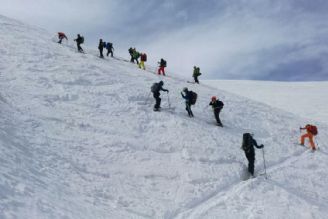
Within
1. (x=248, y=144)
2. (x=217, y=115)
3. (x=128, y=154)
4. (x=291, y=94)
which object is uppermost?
(x=291, y=94)

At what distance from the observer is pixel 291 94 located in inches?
1806

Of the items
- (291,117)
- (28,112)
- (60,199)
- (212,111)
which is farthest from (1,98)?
(291,117)

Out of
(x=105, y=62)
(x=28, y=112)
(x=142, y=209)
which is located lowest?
(x=142, y=209)

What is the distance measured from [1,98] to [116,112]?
5155 millimetres

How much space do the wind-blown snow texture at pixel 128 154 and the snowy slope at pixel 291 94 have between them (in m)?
10.5

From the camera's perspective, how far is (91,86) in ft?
81.1

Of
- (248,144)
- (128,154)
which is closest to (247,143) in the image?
(248,144)

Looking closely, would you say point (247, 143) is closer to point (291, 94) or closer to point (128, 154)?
point (128, 154)

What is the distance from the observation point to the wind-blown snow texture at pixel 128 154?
1406 cm

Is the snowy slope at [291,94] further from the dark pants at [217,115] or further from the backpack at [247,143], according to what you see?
the backpack at [247,143]

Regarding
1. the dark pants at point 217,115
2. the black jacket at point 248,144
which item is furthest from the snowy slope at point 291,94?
the black jacket at point 248,144

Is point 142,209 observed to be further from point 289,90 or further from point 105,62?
point 289,90

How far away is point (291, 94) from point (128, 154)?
3164 centimetres

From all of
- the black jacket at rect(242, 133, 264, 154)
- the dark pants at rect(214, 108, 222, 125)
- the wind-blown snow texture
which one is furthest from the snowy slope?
the black jacket at rect(242, 133, 264, 154)
